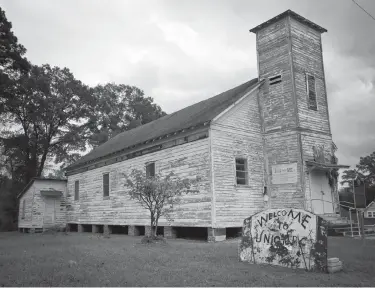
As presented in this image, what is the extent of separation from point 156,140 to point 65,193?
13.4 metres

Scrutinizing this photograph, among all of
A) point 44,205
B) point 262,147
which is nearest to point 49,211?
point 44,205

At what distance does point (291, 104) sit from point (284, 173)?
3.12 metres

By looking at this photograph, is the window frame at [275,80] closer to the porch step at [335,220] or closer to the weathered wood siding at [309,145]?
the weathered wood siding at [309,145]

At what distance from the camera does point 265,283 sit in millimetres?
6254

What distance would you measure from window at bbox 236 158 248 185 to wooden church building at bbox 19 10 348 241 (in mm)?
44

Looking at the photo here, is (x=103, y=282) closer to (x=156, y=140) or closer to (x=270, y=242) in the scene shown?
(x=270, y=242)

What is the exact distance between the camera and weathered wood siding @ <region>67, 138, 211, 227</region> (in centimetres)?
1495

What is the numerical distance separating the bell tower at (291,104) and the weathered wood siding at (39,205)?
17052 mm

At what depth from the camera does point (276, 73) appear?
17.3m

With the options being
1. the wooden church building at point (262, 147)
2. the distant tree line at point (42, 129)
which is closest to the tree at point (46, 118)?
the distant tree line at point (42, 129)

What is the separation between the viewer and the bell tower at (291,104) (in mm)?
15977

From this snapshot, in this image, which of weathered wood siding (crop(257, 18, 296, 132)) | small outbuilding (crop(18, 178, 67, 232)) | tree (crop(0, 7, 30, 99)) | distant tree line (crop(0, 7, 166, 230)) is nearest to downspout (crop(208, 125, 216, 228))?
weathered wood siding (crop(257, 18, 296, 132))

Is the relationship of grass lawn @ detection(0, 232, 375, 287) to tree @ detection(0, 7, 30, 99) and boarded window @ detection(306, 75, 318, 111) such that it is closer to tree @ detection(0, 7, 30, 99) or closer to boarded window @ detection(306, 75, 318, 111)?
boarded window @ detection(306, 75, 318, 111)

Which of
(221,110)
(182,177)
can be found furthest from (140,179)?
(221,110)
